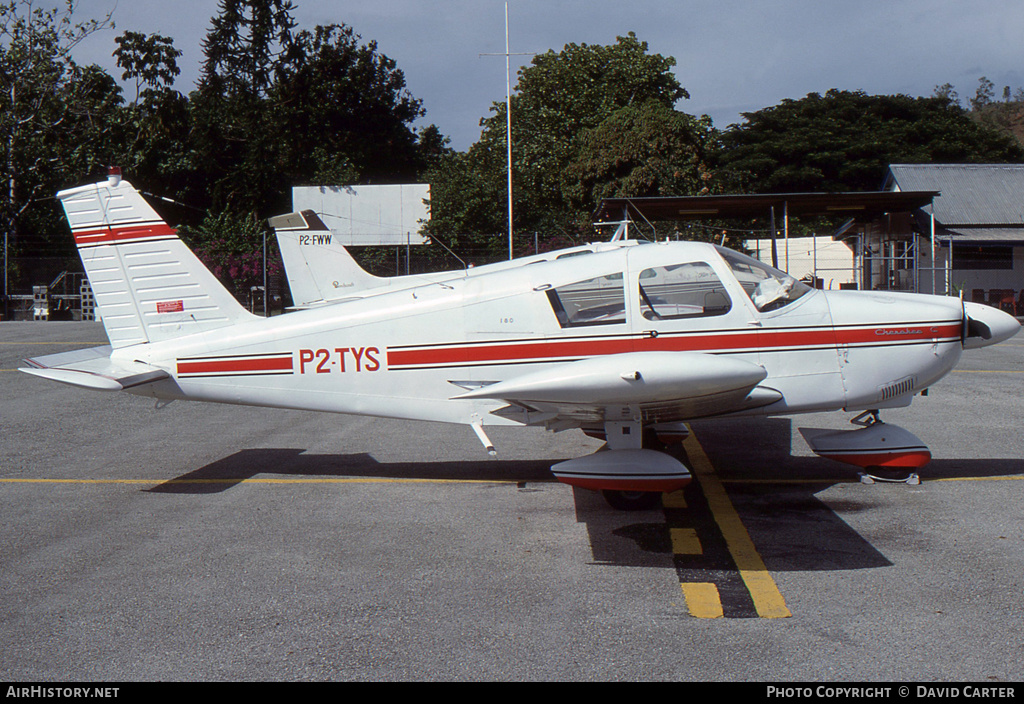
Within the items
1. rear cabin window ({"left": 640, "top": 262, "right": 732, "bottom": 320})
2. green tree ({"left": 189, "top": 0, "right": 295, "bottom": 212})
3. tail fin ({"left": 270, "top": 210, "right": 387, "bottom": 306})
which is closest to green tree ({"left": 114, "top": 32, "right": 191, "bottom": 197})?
green tree ({"left": 189, "top": 0, "right": 295, "bottom": 212})

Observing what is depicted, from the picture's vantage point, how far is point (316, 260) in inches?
587

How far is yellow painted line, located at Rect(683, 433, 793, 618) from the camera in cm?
441

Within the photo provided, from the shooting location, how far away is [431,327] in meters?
6.62

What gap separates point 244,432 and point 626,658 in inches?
266

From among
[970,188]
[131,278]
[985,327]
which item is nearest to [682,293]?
[985,327]

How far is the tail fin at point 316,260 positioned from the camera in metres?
14.9

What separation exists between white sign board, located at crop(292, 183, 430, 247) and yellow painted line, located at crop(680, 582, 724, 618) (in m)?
29.1

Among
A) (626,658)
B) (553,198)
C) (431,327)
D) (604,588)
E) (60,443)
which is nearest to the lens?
(626,658)

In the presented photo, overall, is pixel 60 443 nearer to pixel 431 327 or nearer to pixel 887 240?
pixel 431 327

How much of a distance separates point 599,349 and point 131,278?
4184 millimetres

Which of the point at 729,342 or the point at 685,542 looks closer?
the point at 685,542

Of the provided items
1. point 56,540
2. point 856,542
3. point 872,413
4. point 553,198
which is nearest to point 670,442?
point 872,413

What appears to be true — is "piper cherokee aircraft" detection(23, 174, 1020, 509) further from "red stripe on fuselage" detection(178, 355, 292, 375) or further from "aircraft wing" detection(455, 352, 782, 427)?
"aircraft wing" detection(455, 352, 782, 427)

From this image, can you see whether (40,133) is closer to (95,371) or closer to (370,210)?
(370,210)
